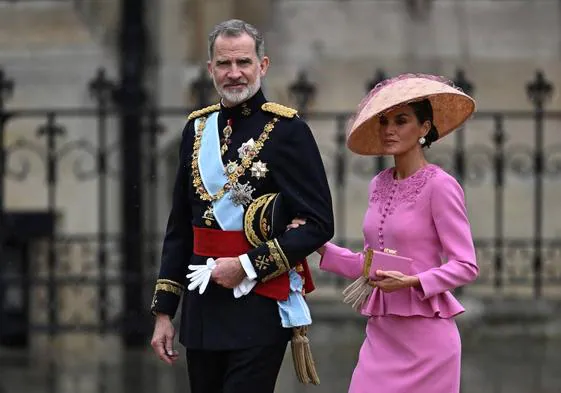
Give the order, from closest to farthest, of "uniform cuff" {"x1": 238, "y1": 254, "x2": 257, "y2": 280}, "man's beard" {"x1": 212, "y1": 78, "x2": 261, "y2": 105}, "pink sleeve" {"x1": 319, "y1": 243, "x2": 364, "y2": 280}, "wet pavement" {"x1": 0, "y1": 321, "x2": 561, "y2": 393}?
"uniform cuff" {"x1": 238, "y1": 254, "x2": 257, "y2": 280} < "man's beard" {"x1": 212, "y1": 78, "x2": 261, "y2": 105} < "pink sleeve" {"x1": 319, "y1": 243, "x2": 364, "y2": 280} < "wet pavement" {"x1": 0, "y1": 321, "x2": 561, "y2": 393}

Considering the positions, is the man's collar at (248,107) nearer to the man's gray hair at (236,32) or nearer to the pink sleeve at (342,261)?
the man's gray hair at (236,32)

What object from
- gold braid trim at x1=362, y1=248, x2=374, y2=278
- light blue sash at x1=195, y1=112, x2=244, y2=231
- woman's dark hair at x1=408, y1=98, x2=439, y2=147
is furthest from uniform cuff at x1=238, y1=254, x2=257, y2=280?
woman's dark hair at x1=408, y1=98, x2=439, y2=147

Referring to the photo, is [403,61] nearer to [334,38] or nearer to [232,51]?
[334,38]

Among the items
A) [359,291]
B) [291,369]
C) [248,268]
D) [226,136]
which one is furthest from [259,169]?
[291,369]

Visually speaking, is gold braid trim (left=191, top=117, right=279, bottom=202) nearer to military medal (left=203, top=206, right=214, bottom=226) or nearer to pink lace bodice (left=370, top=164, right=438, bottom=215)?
military medal (left=203, top=206, right=214, bottom=226)

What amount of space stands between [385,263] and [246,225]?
43 cm

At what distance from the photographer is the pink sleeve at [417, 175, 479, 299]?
4234 mm

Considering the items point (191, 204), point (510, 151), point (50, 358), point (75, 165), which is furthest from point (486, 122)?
point (191, 204)

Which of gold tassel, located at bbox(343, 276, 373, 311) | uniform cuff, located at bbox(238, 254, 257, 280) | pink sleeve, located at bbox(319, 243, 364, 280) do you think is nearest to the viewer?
uniform cuff, located at bbox(238, 254, 257, 280)

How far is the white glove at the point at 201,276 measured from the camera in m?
4.18

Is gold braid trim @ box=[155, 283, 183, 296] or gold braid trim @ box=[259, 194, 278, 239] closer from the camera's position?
gold braid trim @ box=[259, 194, 278, 239]

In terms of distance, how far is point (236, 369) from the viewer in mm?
4207

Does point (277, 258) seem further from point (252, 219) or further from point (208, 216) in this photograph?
point (208, 216)

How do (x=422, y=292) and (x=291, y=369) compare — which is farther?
(x=291, y=369)
